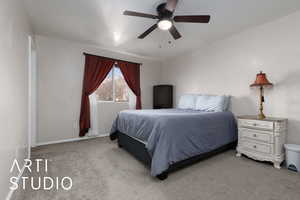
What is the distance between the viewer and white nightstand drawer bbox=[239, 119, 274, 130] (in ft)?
7.22

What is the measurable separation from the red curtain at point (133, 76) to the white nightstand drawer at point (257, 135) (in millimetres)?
2936

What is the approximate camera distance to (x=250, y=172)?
78.8 inches

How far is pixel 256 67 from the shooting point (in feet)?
9.13

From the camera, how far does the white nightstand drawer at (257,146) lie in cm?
221

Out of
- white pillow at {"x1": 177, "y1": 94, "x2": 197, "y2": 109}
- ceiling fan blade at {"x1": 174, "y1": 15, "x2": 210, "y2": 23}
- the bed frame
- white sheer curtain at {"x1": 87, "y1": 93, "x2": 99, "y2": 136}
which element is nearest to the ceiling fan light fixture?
ceiling fan blade at {"x1": 174, "y1": 15, "x2": 210, "y2": 23}

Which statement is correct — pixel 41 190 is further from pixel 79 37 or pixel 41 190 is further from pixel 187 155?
pixel 79 37

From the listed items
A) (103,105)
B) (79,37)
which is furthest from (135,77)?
(79,37)

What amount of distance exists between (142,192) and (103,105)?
2.88m

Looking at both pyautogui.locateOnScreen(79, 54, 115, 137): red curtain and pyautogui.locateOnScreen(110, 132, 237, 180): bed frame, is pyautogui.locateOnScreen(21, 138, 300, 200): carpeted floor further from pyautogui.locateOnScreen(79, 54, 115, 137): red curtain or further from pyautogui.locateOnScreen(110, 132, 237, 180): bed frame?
pyautogui.locateOnScreen(79, 54, 115, 137): red curtain

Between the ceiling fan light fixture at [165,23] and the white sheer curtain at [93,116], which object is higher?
the ceiling fan light fixture at [165,23]

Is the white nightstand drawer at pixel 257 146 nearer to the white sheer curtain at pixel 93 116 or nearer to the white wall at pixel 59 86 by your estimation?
the white sheer curtain at pixel 93 116

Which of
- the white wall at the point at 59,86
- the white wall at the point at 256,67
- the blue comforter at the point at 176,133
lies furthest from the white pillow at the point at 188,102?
the white wall at the point at 59,86

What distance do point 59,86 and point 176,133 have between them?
3039 millimetres

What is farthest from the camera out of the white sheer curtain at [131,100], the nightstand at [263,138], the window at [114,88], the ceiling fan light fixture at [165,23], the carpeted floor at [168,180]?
the white sheer curtain at [131,100]
